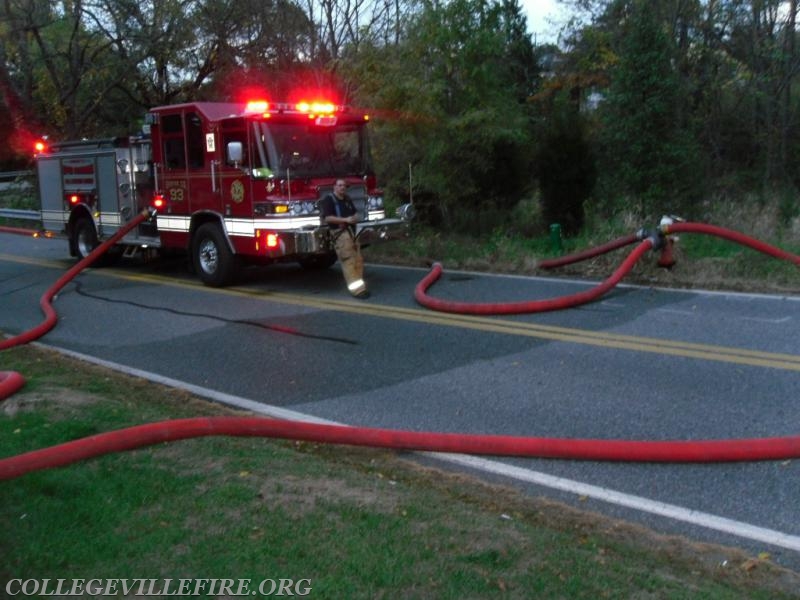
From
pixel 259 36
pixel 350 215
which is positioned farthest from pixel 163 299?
pixel 259 36

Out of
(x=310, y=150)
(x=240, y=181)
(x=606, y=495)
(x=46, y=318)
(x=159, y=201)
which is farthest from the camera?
(x=159, y=201)

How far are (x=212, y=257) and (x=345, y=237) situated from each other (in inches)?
102

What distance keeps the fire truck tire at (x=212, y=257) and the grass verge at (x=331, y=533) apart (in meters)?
7.22

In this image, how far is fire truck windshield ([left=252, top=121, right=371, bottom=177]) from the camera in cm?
1194

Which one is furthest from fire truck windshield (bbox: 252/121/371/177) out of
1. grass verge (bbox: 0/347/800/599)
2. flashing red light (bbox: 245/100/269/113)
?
grass verge (bbox: 0/347/800/599)

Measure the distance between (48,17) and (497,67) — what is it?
13988 millimetres

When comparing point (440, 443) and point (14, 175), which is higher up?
point (14, 175)

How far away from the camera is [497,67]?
16906 millimetres

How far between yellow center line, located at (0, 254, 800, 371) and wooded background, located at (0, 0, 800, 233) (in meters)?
5.22

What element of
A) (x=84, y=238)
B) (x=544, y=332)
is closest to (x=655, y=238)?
(x=544, y=332)

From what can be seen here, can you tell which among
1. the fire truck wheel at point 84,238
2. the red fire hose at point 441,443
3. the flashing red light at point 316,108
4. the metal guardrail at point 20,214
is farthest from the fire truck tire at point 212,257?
the metal guardrail at point 20,214

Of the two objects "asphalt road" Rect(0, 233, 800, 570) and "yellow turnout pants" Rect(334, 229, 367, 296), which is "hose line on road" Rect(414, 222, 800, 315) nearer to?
"asphalt road" Rect(0, 233, 800, 570)

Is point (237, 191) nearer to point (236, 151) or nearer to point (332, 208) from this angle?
point (236, 151)

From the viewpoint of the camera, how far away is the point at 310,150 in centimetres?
1232
